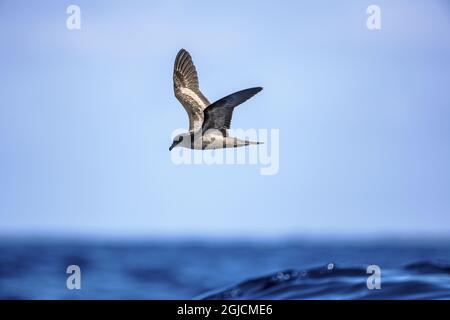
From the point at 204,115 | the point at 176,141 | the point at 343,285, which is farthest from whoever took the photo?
the point at 176,141

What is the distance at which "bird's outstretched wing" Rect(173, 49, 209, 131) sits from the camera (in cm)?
1140

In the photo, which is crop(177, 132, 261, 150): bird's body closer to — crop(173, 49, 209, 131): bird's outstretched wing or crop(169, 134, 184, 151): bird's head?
crop(169, 134, 184, 151): bird's head

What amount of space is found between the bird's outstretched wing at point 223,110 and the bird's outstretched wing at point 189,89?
21.2 inches

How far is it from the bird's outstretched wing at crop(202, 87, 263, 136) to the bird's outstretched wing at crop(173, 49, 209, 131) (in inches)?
21.2

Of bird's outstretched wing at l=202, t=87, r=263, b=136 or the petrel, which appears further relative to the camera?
the petrel

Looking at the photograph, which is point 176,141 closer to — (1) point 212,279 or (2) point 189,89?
(2) point 189,89

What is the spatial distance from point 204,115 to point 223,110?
0.31 metres

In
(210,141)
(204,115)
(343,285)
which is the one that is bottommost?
(343,285)

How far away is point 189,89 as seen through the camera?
481 inches

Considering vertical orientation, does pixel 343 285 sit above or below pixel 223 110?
below

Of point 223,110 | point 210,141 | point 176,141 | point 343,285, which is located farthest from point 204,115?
point 343,285

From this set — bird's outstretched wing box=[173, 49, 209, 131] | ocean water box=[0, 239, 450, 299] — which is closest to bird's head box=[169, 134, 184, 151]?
bird's outstretched wing box=[173, 49, 209, 131]

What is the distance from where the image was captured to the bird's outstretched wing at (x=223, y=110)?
1003cm
